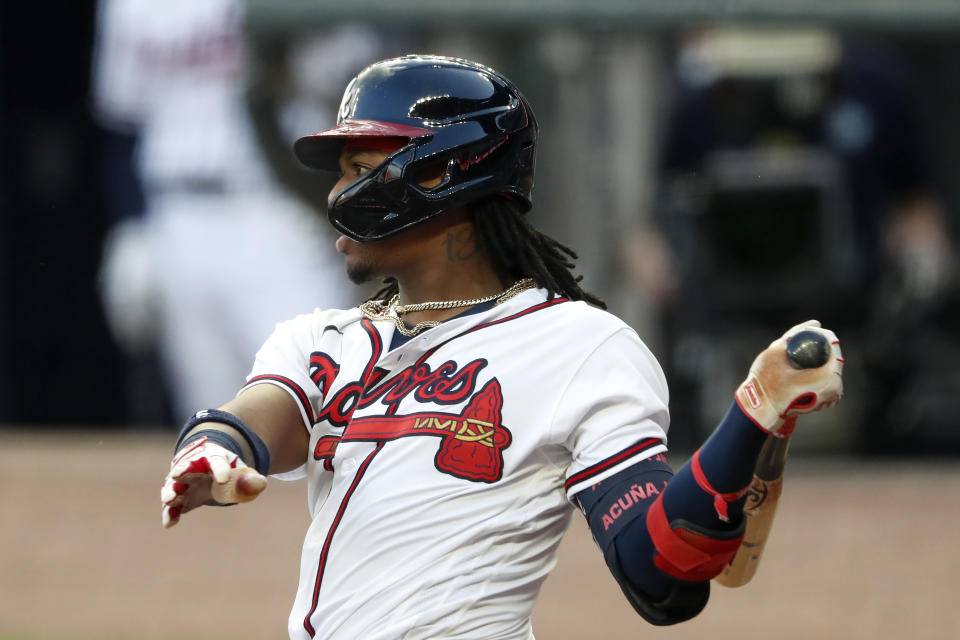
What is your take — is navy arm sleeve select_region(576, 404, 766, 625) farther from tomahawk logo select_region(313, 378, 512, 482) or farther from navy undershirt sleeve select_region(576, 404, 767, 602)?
tomahawk logo select_region(313, 378, 512, 482)

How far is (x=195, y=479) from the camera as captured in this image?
8.30 feet

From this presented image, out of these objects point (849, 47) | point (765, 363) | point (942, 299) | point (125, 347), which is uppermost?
point (765, 363)

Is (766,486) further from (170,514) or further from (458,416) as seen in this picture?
(170,514)

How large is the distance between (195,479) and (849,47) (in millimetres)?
7530

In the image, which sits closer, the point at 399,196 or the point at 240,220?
the point at 399,196

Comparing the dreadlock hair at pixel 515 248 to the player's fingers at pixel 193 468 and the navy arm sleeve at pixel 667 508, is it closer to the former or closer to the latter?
the navy arm sleeve at pixel 667 508

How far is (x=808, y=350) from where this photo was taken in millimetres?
2252

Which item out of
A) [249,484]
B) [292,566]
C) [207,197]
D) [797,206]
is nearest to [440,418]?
[249,484]

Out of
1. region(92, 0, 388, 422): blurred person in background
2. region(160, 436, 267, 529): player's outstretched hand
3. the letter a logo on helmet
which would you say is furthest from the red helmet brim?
region(92, 0, 388, 422): blurred person in background

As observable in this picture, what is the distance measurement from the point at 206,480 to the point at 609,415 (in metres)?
0.67

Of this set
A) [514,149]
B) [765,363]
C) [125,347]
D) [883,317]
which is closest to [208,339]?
[125,347]

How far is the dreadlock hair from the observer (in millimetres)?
2992

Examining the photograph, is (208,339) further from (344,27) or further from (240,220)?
(344,27)

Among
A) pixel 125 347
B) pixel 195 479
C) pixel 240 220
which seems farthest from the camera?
pixel 125 347
